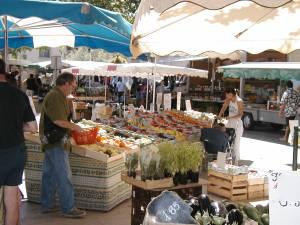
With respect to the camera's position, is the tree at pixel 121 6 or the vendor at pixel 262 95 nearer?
the vendor at pixel 262 95

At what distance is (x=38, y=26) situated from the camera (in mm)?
6992

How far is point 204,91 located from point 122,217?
61.5 feet

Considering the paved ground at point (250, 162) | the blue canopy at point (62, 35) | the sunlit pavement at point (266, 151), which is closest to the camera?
the paved ground at point (250, 162)

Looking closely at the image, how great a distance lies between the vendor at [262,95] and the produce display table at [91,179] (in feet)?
48.6

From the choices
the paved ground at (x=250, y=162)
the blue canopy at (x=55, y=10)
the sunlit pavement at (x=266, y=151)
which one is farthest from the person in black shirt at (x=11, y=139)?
the sunlit pavement at (x=266, y=151)

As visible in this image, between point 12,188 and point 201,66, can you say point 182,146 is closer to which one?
point 12,188

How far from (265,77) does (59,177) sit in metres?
11.9

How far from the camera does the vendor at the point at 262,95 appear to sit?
807 inches

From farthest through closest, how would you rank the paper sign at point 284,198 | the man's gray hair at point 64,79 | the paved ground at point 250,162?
the paved ground at point 250,162
the man's gray hair at point 64,79
the paper sign at point 284,198

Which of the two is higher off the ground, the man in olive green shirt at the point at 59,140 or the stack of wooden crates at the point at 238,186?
the man in olive green shirt at the point at 59,140

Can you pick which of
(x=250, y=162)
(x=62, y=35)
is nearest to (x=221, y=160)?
(x=62, y=35)

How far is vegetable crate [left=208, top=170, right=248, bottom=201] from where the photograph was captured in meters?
7.14

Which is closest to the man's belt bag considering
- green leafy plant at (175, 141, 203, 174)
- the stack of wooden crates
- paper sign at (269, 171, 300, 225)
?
green leafy plant at (175, 141, 203, 174)

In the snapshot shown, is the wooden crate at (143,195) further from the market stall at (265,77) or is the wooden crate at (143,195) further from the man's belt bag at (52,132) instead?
the market stall at (265,77)
